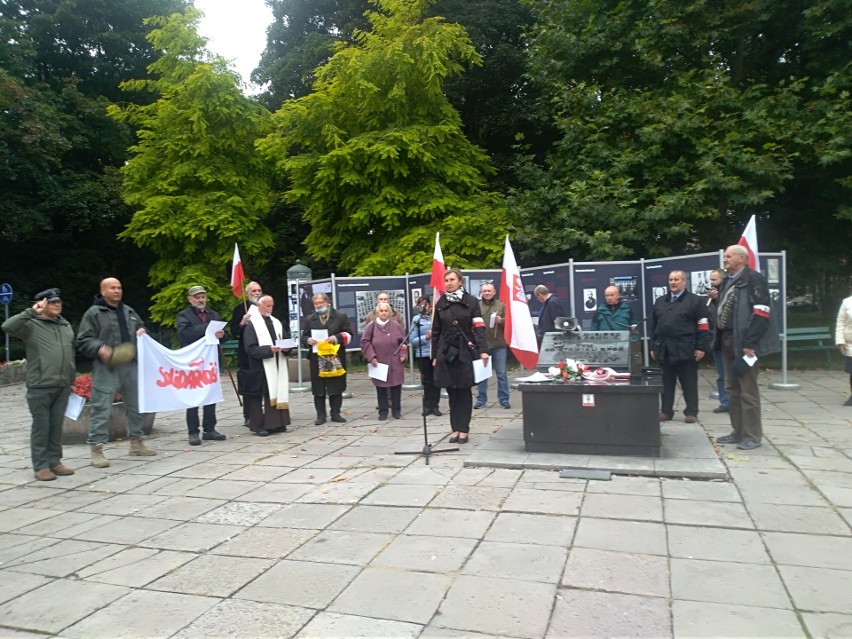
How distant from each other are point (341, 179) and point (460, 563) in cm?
1376

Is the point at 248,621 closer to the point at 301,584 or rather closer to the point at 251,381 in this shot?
the point at 301,584

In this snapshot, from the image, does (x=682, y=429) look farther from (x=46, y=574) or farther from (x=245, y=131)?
(x=245, y=131)

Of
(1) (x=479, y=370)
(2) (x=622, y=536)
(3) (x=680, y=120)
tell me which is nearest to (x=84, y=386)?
(1) (x=479, y=370)

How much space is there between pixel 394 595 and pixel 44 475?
16.0 feet

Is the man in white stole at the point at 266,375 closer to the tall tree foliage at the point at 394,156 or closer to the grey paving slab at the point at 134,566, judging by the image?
the grey paving slab at the point at 134,566

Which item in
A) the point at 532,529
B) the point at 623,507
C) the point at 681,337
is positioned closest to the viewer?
the point at 532,529

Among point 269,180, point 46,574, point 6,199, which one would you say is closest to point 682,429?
point 46,574

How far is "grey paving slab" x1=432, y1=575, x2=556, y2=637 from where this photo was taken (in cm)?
335

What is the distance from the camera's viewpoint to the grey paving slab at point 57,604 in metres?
3.61

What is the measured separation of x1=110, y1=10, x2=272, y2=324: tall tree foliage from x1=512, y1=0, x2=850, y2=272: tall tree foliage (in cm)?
835

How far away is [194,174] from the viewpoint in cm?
1894

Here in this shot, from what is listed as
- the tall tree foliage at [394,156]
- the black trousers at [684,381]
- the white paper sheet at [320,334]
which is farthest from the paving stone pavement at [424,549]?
the tall tree foliage at [394,156]

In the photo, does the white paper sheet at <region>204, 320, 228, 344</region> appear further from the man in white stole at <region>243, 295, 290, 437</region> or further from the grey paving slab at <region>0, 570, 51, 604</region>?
the grey paving slab at <region>0, 570, 51, 604</region>

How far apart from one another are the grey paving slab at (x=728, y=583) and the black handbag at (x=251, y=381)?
19.8 ft
